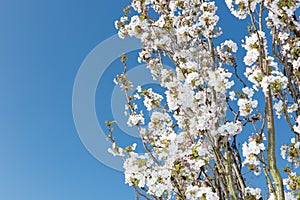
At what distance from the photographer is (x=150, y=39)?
3.69m

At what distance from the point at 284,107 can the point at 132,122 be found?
1.39 meters

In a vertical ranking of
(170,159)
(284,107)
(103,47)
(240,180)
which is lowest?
(240,180)

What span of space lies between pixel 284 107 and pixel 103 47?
378 centimetres

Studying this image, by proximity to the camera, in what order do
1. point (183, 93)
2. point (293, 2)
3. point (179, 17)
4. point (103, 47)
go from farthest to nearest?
point (103, 47) → point (179, 17) → point (183, 93) → point (293, 2)

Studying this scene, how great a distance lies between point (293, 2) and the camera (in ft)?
9.23

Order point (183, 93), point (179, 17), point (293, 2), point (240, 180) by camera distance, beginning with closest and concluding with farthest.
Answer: point (240, 180), point (293, 2), point (183, 93), point (179, 17)

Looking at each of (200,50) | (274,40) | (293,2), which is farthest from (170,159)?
(293,2)

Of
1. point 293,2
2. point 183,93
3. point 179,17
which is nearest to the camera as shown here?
point 293,2

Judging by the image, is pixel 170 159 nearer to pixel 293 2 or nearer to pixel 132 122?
pixel 132 122

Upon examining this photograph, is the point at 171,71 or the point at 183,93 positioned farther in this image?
the point at 171,71

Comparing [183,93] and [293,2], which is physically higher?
[293,2]

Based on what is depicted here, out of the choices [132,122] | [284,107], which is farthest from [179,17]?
[284,107]

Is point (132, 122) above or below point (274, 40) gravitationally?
below

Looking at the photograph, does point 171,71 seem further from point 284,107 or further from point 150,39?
point 284,107
